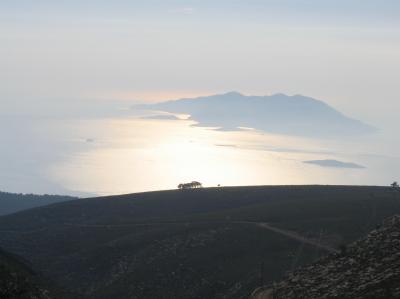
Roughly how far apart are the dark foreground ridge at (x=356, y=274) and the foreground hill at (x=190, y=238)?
2056 cm

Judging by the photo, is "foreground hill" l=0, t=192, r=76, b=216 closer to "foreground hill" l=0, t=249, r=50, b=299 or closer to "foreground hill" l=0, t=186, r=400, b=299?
"foreground hill" l=0, t=186, r=400, b=299

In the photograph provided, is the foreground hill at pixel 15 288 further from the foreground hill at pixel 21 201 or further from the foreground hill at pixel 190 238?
the foreground hill at pixel 21 201

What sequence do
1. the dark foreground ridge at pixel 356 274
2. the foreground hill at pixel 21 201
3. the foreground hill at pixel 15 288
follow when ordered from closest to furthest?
1. the dark foreground ridge at pixel 356 274
2. the foreground hill at pixel 15 288
3. the foreground hill at pixel 21 201

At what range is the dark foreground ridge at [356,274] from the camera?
28.6 m

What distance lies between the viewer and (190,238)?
80.7 m

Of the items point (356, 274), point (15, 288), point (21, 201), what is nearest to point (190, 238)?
point (15, 288)

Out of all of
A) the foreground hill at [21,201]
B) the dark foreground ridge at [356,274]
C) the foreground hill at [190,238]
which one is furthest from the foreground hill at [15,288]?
the foreground hill at [21,201]

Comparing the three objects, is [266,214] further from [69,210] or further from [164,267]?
[69,210]

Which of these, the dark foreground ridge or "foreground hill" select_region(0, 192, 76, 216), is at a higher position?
"foreground hill" select_region(0, 192, 76, 216)

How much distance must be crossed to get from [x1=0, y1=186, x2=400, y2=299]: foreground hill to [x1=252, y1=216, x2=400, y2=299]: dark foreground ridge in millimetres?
20560

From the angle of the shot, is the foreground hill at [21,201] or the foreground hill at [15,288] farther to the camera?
the foreground hill at [21,201]

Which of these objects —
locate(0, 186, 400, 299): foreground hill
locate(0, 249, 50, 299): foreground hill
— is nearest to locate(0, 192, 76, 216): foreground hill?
locate(0, 186, 400, 299): foreground hill

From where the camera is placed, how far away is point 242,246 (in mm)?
74000

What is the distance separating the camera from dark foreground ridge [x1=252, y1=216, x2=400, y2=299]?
93.8 feet
